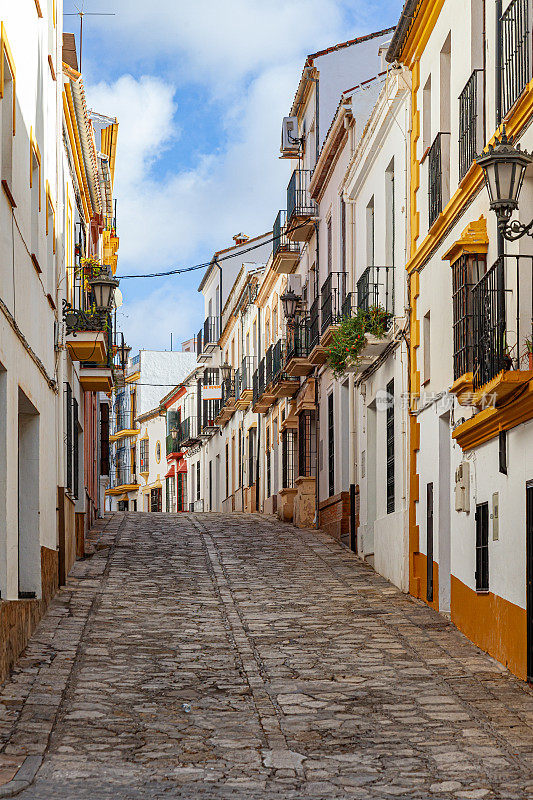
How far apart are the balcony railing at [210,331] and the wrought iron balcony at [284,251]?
16.7 meters

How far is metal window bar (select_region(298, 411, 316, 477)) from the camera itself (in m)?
25.2

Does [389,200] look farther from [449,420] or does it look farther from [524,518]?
[524,518]

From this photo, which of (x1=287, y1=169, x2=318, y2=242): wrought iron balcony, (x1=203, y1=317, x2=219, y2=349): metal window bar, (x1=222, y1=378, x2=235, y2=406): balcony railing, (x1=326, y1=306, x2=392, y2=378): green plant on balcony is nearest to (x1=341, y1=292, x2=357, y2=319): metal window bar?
(x1=326, y1=306, x2=392, y2=378): green plant on balcony

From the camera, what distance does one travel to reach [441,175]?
13.9m

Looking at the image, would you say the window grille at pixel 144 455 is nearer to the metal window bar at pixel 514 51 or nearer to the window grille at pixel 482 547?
the window grille at pixel 482 547

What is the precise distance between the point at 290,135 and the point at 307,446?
7.18 m

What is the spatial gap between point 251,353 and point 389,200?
18.8m

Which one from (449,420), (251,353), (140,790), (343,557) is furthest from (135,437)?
(140,790)

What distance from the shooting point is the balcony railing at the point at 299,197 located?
2497 centimetres

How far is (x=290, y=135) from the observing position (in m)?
27.0

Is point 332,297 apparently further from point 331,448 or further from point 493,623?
point 493,623

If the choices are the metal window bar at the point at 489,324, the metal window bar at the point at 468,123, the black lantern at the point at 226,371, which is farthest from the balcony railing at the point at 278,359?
the metal window bar at the point at 489,324

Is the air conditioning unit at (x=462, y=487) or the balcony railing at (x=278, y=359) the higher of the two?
the balcony railing at (x=278, y=359)

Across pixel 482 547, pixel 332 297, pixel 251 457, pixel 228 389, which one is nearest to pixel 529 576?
pixel 482 547
